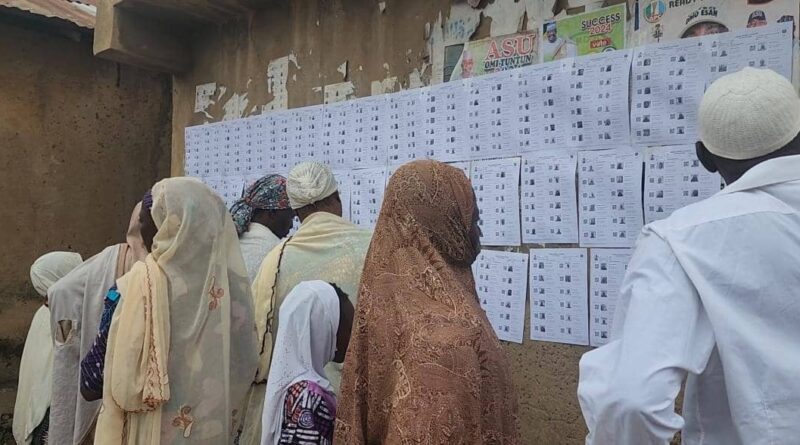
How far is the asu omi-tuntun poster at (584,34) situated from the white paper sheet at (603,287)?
87 cm

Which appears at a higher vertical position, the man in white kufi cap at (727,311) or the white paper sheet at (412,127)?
the white paper sheet at (412,127)

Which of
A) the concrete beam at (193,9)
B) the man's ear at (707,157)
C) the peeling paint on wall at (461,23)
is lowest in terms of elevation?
the man's ear at (707,157)

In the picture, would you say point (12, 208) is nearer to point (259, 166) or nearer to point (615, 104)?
point (259, 166)

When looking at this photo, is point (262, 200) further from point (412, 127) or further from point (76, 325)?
point (76, 325)

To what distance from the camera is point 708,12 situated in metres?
2.62

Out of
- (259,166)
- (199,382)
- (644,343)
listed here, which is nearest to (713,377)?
(644,343)

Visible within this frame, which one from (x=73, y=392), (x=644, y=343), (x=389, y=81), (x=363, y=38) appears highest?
(x=363, y=38)

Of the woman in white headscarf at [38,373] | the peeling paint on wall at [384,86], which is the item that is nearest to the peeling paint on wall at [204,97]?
the woman in white headscarf at [38,373]

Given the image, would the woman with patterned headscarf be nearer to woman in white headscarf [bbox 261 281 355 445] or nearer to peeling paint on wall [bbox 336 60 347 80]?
peeling paint on wall [bbox 336 60 347 80]

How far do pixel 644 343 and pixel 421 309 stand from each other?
1.63ft

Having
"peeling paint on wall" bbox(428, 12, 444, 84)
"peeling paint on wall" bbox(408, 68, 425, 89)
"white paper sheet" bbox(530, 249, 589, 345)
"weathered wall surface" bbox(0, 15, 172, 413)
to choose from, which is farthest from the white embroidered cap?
"weathered wall surface" bbox(0, 15, 172, 413)

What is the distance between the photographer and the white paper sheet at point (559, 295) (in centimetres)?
290

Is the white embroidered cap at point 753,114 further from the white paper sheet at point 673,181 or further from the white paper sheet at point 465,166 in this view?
the white paper sheet at point 465,166

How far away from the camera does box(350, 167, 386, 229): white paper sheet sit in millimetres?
3900
